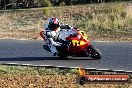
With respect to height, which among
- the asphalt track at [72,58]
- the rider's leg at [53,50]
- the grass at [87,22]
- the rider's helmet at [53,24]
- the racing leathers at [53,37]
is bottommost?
the grass at [87,22]

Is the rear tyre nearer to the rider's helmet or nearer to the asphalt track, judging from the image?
the asphalt track

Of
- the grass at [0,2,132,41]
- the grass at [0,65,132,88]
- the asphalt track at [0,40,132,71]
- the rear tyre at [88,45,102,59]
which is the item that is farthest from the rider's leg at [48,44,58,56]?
the grass at [0,2,132,41]

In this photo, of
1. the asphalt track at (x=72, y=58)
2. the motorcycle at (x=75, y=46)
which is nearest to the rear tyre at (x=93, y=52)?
the motorcycle at (x=75, y=46)

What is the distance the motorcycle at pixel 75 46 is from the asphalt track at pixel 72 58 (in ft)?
0.71

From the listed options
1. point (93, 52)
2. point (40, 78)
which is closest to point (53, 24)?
point (93, 52)

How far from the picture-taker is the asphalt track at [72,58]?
12930mm

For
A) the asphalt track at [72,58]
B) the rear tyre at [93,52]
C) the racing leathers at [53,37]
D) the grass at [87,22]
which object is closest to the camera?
the asphalt track at [72,58]

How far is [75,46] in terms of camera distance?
543 inches

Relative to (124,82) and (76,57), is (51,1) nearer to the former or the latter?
(76,57)

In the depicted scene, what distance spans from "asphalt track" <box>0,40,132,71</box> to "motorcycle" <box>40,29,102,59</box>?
22cm

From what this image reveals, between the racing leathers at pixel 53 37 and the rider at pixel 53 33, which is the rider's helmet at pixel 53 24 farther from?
the racing leathers at pixel 53 37

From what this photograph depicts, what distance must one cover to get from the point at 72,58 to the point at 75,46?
2.52ft

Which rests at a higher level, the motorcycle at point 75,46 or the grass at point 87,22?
the motorcycle at point 75,46

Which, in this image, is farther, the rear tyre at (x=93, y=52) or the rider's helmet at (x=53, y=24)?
the rider's helmet at (x=53, y=24)
